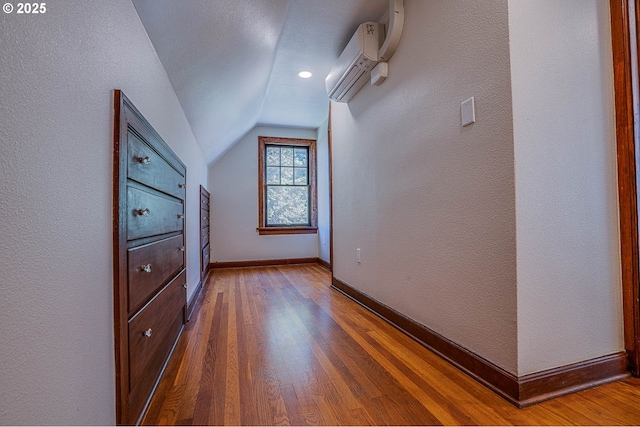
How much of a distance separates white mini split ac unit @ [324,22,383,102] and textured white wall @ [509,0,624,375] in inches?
38.4

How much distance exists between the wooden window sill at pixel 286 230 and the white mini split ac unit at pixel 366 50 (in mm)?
2663

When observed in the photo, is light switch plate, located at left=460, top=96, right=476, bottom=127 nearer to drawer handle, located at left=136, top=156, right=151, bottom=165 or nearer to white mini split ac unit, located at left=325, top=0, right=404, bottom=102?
white mini split ac unit, located at left=325, top=0, right=404, bottom=102

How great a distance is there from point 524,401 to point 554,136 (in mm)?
1054

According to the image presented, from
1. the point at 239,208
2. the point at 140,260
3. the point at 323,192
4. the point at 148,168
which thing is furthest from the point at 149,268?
the point at 323,192

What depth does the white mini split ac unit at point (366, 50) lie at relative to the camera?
5.76 ft

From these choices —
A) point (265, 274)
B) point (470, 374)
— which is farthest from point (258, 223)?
point (470, 374)

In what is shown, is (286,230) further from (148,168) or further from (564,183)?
(564,183)

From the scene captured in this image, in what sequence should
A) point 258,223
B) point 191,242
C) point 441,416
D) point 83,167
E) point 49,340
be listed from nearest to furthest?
point 49,340 < point 83,167 < point 441,416 < point 191,242 < point 258,223

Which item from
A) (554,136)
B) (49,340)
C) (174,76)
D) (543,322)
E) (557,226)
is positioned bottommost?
(543,322)

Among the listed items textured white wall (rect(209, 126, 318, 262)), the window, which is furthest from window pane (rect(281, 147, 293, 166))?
textured white wall (rect(209, 126, 318, 262))

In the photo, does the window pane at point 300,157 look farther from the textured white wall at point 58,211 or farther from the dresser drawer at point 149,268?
the textured white wall at point 58,211

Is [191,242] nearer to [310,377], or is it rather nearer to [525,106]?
[310,377]

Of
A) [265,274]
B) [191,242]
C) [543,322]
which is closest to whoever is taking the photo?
[543,322]

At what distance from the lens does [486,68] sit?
1206 millimetres
